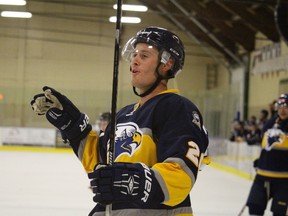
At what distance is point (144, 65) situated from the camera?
1517 millimetres

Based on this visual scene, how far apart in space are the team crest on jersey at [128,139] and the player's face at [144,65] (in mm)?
123

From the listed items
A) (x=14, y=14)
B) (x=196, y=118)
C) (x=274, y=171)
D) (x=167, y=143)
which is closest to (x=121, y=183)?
(x=167, y=143)

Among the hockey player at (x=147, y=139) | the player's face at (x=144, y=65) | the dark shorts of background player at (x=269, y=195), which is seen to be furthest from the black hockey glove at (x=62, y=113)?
the dark shorts of background player at (x=269, y=195)

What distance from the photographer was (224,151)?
392 inches

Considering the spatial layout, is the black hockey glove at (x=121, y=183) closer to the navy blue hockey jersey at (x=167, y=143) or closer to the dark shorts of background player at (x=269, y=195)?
the navy blue hockey jersey at (x=167, y=143)

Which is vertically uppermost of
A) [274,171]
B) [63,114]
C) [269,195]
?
[63,114]

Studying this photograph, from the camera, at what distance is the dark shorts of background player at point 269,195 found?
4.04 m

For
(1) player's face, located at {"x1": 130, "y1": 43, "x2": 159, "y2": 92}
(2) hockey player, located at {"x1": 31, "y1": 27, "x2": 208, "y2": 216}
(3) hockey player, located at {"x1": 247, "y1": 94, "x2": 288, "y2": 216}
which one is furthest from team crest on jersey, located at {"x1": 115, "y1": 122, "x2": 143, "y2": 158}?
(3) hockey player, located at {"x1": 247, "y1": 94, "x2": 288, "y2": 216}

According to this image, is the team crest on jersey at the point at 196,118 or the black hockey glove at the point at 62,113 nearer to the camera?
the team crest on jersey at the point at 196,118

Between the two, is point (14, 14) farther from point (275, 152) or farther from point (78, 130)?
point (275, 152)

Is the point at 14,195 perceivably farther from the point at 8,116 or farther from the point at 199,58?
the point at 199,58

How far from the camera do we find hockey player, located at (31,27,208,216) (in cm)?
124

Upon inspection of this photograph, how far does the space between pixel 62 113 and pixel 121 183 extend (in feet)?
1.79

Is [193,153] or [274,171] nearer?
[193,153]
